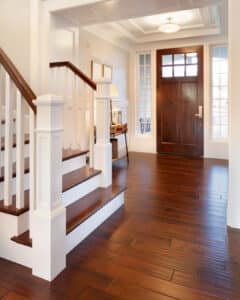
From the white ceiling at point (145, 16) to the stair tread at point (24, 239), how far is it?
255cm

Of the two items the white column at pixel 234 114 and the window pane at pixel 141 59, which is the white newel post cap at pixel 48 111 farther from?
the window pane at pixel 141 59

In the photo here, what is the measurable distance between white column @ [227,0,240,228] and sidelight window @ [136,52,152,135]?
4123 mm

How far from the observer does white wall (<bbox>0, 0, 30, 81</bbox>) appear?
11.0 ft

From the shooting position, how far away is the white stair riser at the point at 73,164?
284 cm

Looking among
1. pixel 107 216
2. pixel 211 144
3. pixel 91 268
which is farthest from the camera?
pixel 211 144

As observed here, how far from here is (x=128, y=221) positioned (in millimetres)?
2627

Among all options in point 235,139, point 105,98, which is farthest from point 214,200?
point 105,98

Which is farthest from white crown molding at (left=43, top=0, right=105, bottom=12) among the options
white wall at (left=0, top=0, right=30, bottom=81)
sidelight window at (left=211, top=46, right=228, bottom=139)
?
sidelight window at (left=211, top=46, right=228, bottom=139)

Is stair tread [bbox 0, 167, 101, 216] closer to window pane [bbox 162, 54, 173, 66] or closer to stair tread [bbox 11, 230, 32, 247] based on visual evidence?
stair tread [bbox 11, 230, 32, 247]

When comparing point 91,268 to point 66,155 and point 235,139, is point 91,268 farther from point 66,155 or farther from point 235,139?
point 235,139

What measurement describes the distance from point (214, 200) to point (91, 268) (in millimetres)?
1906

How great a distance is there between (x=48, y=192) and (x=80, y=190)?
94cm

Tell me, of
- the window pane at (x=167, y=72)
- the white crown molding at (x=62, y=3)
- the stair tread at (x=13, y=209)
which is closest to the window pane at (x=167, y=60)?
the window pane at (x=167, y=72)

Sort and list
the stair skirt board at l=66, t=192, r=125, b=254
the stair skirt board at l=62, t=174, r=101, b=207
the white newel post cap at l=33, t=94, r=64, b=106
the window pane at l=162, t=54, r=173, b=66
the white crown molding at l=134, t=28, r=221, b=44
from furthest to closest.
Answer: the window pane at l=162, t=54, r=173, b=66 → the white crown molding at l=134, t=28, r=221, b=44 → the stair skirt board at l=62, t=174, r=101, b=207 → the stair skirt board at l=66, t=192, r=125, b=254 → the white newel post cap at l=33, t=94, r=64, b=106
